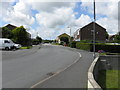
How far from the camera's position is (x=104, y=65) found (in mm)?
14766

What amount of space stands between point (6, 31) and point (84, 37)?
30361 millimetres

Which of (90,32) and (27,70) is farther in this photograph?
(90,32)

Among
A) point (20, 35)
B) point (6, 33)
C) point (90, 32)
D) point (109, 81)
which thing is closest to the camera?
point (109, 81)

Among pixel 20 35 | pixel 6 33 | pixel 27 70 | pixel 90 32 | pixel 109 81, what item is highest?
pixel 90 32

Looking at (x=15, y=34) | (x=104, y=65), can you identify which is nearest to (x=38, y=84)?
(x=104, y=65)

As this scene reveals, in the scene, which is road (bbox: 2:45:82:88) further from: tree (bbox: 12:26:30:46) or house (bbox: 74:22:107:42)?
house (bbox: 74:22:107:42)

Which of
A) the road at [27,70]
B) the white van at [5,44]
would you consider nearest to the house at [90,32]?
the white van at [5,44]

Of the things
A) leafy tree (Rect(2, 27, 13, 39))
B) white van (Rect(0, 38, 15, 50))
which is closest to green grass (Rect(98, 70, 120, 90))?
white van (Rect(0, 38, 15, 50))

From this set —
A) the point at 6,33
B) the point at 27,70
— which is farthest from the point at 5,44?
the point at 27,70

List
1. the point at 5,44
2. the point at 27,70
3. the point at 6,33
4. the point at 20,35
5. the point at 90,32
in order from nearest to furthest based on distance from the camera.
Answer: the point at 27,70 < the point at 5,44 < the point at 20,35 < the point at 6,33 < the point at 90,32

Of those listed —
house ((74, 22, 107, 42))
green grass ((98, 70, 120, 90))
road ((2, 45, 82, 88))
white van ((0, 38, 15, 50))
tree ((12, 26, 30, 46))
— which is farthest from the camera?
house ((74, 22, 107, 42))

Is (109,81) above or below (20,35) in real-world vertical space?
below

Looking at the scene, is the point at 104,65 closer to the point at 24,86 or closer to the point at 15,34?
the point at 24,86

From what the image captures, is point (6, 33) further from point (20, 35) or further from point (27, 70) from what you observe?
point (27, 70)
